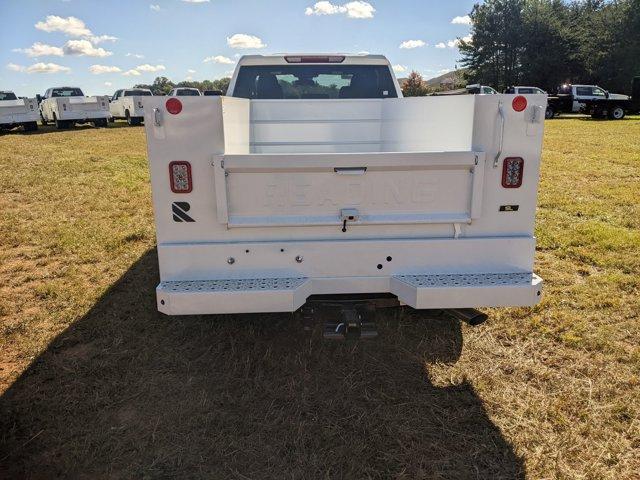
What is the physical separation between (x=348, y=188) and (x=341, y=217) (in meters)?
0.18

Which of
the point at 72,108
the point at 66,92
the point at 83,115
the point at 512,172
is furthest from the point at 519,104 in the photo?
the point at 66,92

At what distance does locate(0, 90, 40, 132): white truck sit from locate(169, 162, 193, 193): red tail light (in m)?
23.2

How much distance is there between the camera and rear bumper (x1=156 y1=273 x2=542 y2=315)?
303 cm

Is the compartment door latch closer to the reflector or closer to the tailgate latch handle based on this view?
the tailgate latch handle

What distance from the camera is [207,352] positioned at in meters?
3.89

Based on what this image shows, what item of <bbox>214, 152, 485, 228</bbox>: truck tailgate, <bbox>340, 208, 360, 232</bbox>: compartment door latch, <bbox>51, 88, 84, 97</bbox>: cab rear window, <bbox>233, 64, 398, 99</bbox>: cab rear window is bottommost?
<bbox>340, 208, 360, 232</bbox>: compartment door latch

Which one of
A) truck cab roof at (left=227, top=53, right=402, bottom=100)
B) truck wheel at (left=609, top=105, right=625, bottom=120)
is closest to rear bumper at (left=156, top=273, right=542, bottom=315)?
truck cab roof at (left=227, top=53, right=402, bottom=100)

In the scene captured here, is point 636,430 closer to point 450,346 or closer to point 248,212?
point 450,346

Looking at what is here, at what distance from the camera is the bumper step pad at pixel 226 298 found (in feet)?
9.90

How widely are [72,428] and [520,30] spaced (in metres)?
59.8

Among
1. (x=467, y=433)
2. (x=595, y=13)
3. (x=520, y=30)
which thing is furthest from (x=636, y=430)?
(x=595, y=13)

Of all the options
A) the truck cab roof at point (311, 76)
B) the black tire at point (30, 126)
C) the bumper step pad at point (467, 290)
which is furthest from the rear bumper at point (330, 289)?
the black tire at point (30, 126)

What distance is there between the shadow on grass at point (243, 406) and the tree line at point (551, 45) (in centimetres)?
5372

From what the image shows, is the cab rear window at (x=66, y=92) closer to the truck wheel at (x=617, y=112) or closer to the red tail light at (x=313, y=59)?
the red tail light at (x=313, y=59)
